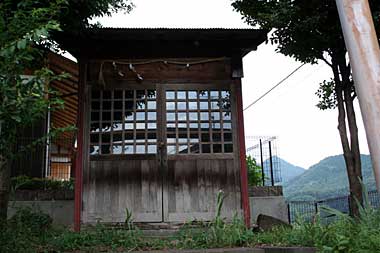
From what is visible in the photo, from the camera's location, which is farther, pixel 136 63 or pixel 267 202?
pixel 267 202

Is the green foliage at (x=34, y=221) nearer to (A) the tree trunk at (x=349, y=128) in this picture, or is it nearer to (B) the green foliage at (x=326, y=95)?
(A) the tree trunk at (x=349, y=128)

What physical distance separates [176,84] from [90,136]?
5.29 ft

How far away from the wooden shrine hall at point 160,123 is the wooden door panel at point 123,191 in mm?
15

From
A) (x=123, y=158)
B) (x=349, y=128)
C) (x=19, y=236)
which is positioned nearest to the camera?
(x=19, y=236)

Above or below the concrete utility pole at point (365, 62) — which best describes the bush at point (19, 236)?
below

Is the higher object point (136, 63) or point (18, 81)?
point (136, 63)

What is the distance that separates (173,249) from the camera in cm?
397

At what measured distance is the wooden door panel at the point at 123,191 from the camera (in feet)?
→ 19.0

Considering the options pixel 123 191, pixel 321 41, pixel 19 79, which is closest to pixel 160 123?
pixel 123 191

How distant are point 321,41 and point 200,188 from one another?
3118mm

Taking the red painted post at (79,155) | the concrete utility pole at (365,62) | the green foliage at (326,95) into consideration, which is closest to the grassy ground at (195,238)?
the concrete utility pole at (365,62)

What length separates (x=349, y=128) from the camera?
253 inches

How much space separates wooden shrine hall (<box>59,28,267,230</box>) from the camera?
585 cm

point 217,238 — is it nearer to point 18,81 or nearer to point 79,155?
point 18,81
